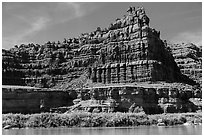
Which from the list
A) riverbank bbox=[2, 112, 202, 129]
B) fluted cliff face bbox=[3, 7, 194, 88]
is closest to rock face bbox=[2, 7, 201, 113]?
fluted cliff face bbox=[3, 7, 194, 88]

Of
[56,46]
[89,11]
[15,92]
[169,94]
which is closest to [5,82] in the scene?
[56,46]

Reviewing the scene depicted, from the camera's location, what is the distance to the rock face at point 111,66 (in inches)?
3100

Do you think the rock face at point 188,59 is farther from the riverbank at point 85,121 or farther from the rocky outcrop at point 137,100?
the riverbank at point 85,121

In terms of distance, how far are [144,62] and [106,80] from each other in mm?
10206

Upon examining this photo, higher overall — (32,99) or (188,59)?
(188,59)

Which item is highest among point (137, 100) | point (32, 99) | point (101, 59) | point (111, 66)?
point (101, 59)

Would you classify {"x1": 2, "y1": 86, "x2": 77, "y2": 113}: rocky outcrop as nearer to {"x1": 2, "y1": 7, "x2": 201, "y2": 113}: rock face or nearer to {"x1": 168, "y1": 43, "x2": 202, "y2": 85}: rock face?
{"x1": 2, "y1": 7, "x2": 201, "y2": 113}: rock face

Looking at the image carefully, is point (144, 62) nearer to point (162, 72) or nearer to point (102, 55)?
point (162, 72)

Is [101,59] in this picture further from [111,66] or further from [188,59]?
[188,59]

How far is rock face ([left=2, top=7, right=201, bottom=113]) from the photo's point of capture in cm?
7875

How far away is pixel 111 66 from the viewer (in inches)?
3812

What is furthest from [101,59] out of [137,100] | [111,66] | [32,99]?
[137,100]

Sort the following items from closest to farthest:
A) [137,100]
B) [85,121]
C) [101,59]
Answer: [85,121] < [137,100] < [101,59]

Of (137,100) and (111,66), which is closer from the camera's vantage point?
(137,100)
